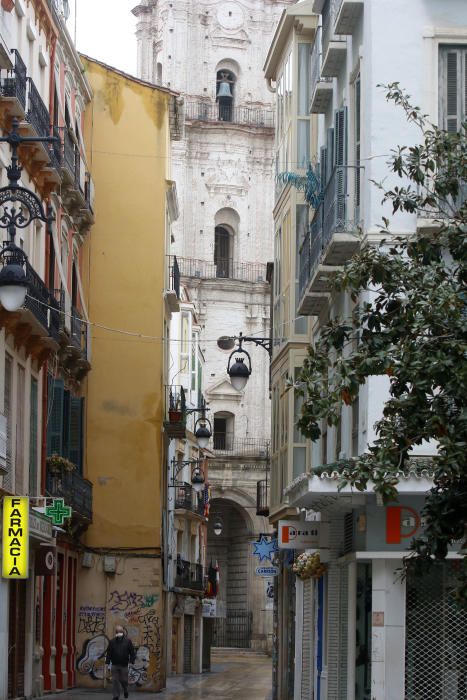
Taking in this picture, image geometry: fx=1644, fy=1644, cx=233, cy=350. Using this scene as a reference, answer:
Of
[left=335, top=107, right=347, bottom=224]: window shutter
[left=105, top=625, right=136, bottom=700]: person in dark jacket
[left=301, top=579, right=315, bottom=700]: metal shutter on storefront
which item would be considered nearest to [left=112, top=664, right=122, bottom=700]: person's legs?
[left=105, top=625, right=136, bottom=700]: person in dark jacket

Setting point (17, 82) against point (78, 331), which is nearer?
point (17, 82)

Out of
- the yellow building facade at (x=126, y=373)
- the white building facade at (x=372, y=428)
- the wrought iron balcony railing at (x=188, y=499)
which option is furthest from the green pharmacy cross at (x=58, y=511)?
the wrought iron balcony railing at (x=188, y=499)

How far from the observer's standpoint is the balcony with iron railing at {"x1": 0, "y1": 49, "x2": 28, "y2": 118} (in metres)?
25.8

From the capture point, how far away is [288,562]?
3356 centimetres

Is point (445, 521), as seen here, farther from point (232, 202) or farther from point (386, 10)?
point (232, 202)

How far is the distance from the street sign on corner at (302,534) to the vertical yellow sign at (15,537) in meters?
4.11

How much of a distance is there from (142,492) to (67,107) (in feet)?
31.6

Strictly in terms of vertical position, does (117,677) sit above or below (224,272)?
below

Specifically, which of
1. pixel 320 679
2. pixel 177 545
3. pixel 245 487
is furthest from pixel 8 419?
pixel 245 487

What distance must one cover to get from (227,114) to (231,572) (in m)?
22.0

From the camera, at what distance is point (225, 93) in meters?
76.6

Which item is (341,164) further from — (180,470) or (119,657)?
(180,470)

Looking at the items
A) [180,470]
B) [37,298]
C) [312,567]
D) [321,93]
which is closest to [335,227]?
[321,93]

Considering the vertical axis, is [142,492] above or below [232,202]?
below
